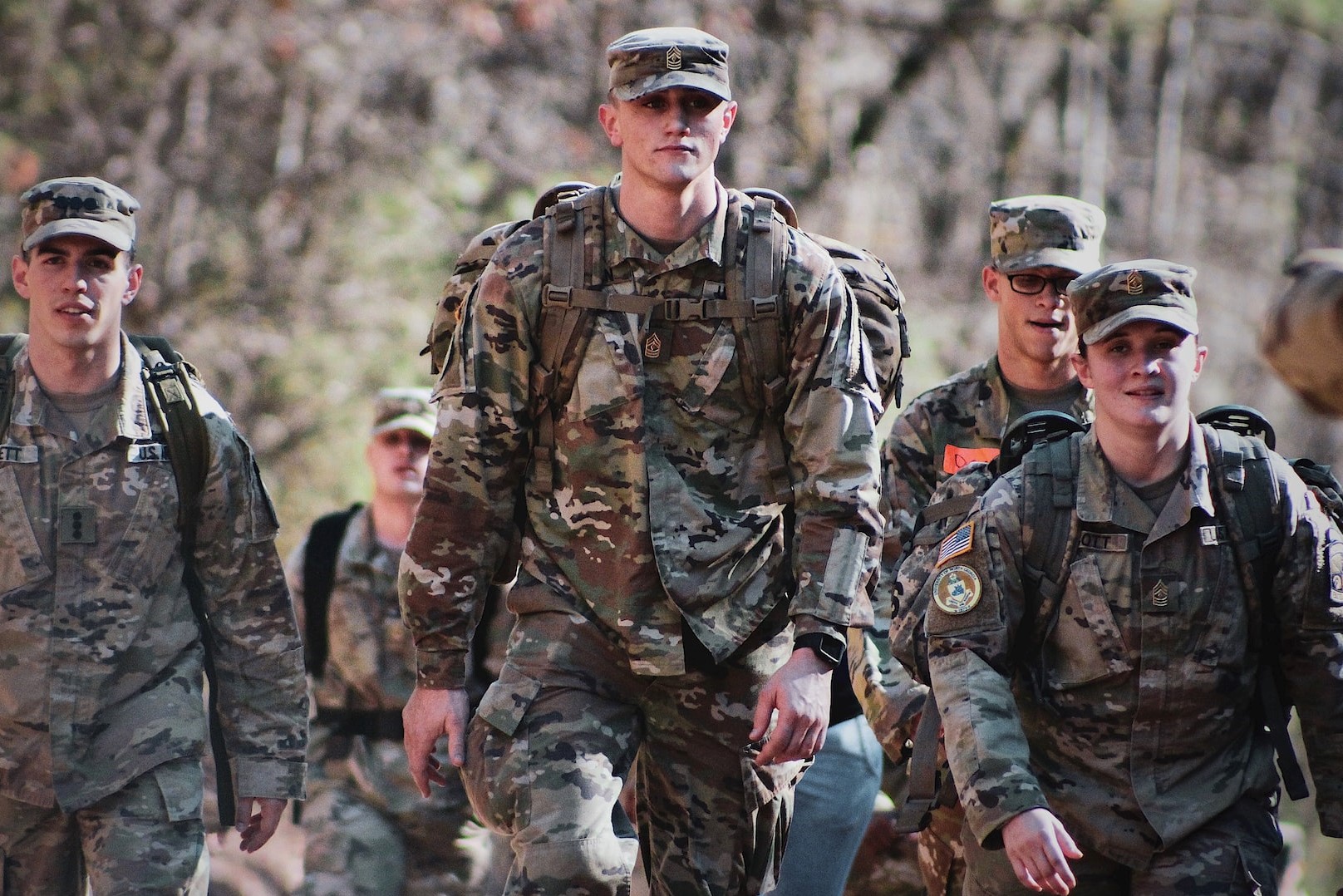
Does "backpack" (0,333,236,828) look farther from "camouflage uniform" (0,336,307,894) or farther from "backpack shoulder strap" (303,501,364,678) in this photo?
"backpack shoulder strap" (303,501,364,678)

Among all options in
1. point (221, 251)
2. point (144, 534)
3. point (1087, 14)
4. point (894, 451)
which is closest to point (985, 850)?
point (894, 451)

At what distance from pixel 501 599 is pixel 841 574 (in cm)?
322

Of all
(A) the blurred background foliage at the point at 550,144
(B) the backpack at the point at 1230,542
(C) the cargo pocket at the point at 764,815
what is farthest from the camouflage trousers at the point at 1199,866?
(A) the blurred background foliage at the point at 550,144

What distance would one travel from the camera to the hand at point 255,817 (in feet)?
19.9

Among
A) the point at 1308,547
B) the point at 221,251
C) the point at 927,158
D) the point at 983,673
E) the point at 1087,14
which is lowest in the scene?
the point at 983,673

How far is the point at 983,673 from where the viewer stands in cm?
482

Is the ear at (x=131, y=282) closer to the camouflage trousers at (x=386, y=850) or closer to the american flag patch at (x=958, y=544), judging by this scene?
the camouflage trousers at (x=386, y=850)

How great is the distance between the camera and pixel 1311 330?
289 centimetres

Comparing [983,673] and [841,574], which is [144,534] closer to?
[841,574]

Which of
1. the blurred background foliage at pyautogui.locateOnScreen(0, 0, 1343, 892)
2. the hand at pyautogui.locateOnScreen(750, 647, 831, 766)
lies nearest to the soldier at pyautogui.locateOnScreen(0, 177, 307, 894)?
the hand at pyautogui.locateOnScreen(750, 647, 831, 766)

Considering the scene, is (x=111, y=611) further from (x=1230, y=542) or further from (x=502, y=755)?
(x=1230, y=542)

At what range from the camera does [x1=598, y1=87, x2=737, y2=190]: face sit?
505 centimetres

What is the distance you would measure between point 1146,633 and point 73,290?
11.0ft

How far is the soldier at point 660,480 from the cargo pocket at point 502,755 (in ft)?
0.04
